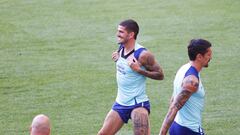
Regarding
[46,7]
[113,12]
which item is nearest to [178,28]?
[113,12]

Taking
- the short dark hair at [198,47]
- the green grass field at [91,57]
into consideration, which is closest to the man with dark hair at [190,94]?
the short dark hair at [198,47]

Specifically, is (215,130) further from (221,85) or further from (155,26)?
(155,26)

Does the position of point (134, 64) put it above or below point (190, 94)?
above

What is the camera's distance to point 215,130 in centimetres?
1238

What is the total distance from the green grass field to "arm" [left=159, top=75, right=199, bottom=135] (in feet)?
11.8

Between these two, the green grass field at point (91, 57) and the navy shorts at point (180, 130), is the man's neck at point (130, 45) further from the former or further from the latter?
the green grass field at point (91, 57)

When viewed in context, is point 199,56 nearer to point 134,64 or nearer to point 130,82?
point 134,64

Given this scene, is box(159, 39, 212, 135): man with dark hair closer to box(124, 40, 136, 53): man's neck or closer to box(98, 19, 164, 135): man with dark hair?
Answer: box(98, 19, 164, 135): man with dark hair

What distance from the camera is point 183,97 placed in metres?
8.70

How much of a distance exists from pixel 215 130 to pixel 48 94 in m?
3.98

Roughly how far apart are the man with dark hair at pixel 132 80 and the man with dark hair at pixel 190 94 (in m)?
1.22

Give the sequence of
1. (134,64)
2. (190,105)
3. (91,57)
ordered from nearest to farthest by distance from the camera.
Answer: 1. (190,105)
2. (134,64)
3. (91,57)

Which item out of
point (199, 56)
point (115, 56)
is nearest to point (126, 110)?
point (115, 56)

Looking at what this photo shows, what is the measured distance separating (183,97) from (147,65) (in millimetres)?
1534
